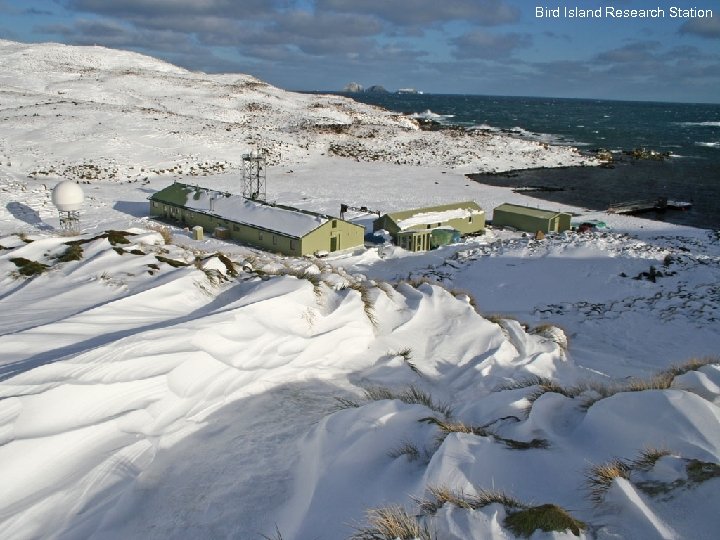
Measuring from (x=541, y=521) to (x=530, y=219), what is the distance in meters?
37.6

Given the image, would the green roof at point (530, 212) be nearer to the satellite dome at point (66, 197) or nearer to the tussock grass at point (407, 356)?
the satellite dome at point (66, 197)

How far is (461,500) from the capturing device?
178 inches

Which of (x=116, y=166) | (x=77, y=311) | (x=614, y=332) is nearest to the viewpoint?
(x=77, y=311)

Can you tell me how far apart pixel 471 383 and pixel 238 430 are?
4.76m

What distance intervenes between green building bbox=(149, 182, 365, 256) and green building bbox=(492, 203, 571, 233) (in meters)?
13.3

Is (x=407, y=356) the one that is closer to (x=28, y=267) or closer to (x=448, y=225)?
(x=28, y=267)

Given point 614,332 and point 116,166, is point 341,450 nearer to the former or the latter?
point 614,332

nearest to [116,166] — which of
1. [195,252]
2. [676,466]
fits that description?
[195,252]

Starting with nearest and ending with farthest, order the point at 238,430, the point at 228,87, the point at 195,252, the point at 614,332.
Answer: the point at 238,430, the point at 195,252, the point at 614,332, the point at 228,87

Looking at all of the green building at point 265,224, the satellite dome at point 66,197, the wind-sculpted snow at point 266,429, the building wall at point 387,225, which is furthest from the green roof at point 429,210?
the wind-sculpted snow at point 266,429

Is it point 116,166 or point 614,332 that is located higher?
point 116,166

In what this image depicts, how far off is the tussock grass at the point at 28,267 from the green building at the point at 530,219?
3359 cm

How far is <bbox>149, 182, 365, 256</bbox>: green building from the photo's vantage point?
30516mm

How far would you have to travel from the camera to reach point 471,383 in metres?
10.1
